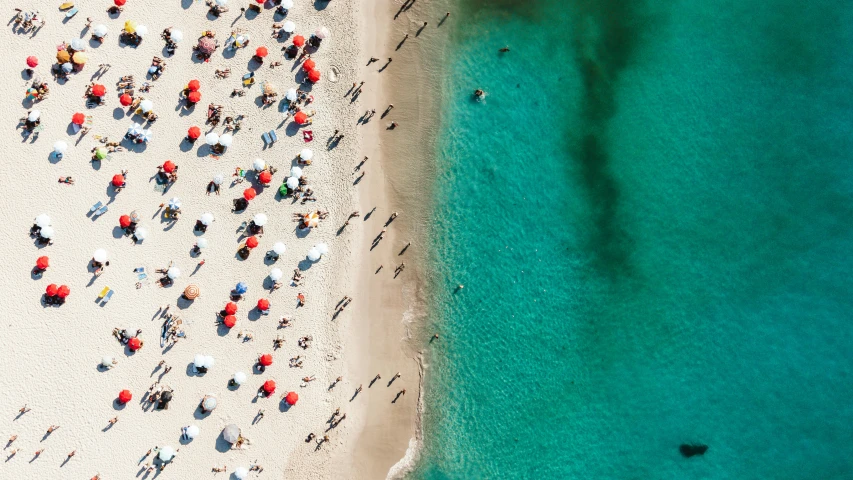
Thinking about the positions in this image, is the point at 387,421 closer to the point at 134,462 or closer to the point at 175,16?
the point at 134,462

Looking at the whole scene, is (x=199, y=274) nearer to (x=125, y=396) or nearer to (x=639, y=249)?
(x=125, y=396)

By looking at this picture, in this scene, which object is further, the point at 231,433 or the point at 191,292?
the point at 191,292

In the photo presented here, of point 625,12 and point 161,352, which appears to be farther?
point 625,12

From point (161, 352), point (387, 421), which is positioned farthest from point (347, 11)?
point (387, 421)

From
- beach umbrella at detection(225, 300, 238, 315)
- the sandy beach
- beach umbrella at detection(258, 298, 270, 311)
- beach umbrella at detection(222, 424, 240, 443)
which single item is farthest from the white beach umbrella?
beach umbrella at detection(222, 424, 240, 443)

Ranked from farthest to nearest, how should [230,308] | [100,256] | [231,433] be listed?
[230,308]
[100,256]
[231,433]

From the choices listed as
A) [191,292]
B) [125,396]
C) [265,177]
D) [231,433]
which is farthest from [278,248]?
[125,396]

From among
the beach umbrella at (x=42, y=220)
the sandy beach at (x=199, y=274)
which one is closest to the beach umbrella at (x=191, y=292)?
the sandy beach at (x=199, y=274)

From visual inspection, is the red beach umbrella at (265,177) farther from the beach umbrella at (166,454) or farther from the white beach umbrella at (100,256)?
the beach umbrella at (166,454)
